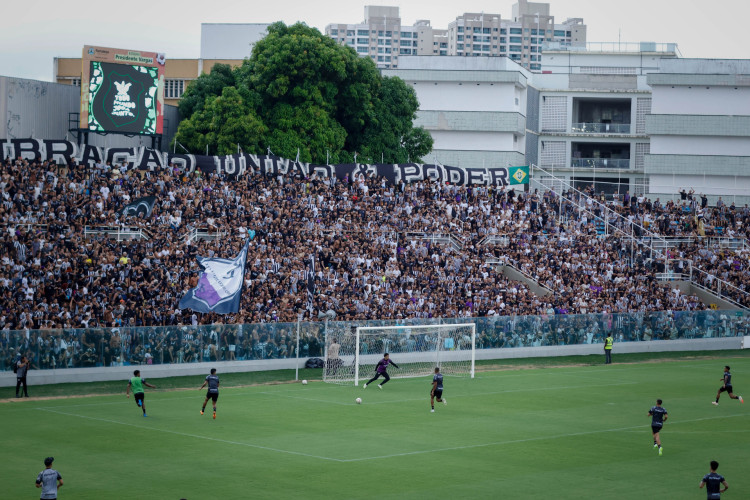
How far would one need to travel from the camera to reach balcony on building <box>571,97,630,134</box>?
95.7m

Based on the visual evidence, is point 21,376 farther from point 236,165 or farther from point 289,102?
point 289,102

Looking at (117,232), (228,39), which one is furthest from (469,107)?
(117,232)

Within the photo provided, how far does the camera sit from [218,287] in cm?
Answer: 4131

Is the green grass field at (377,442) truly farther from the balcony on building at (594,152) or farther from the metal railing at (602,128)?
the metal railing at (602,128)

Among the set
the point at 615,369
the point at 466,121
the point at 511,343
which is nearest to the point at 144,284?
the point at 511,343

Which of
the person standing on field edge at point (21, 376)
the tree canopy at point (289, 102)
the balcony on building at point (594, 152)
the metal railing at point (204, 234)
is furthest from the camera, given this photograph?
the balcony on building at point (594, 152)

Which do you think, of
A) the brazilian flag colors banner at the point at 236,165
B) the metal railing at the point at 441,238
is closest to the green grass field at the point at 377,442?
the brazilian flag colors banner at the point at 236,165

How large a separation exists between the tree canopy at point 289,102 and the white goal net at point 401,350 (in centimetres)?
2040

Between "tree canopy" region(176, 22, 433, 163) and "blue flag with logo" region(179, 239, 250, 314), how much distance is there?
2202 cm

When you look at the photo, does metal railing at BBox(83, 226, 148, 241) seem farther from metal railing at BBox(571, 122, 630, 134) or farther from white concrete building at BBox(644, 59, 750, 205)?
metal railing at BBox(571, 122, 630, 134)

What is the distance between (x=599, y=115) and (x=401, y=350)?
196ft

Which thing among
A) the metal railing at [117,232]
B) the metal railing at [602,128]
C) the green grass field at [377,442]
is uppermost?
the metal railing at [602,128]

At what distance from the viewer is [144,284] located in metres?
42.5

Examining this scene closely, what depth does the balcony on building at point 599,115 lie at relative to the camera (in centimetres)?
9569
